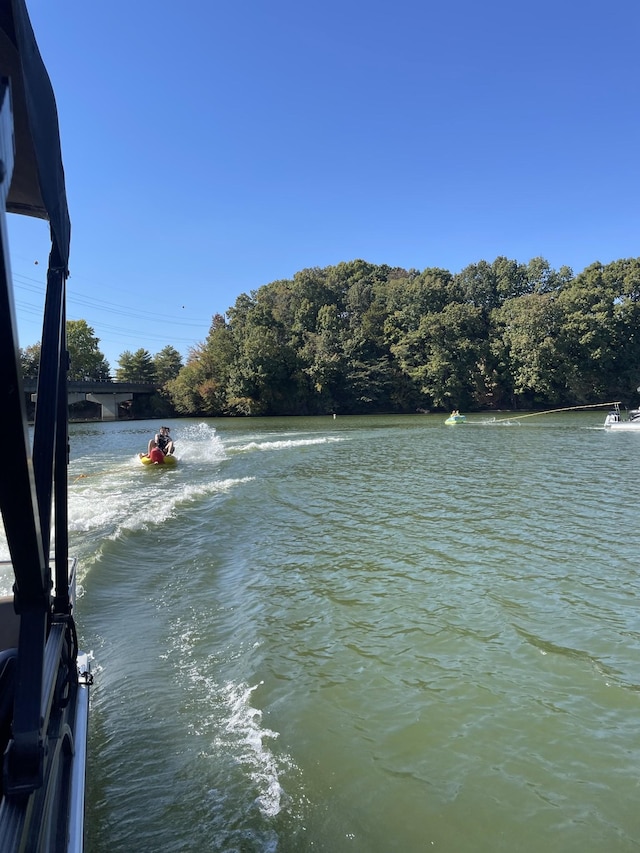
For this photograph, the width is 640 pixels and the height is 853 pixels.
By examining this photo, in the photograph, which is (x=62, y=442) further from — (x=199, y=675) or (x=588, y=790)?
(x=588, y=790)

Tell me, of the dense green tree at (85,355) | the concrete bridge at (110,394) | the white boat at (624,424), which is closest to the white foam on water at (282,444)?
the white boat at (624,424)

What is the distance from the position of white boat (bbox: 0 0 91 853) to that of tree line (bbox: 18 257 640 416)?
66.7 m

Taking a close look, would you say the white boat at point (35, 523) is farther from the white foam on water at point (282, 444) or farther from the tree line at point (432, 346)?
the tree line at point (432, 346)

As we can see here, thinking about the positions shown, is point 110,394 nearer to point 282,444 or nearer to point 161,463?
point 282,444

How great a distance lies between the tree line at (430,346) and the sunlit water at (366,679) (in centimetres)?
5666

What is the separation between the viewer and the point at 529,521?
1191 centimetres

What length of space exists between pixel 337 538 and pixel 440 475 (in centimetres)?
858

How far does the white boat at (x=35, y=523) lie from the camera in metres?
2.09

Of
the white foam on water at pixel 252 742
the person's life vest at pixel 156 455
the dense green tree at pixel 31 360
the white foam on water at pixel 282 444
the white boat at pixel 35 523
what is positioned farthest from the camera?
the dense green tree at pixel 31 360

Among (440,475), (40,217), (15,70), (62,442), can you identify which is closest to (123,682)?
(62,442)

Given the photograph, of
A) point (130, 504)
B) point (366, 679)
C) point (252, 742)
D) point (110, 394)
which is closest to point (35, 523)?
point (252, 742)

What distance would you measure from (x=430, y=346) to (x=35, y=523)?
7143 cm

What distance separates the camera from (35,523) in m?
2.32

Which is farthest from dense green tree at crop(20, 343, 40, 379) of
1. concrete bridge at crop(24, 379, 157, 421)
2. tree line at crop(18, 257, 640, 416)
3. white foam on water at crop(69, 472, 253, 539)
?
white foam on water at crop(69, 472, 253, 539)
